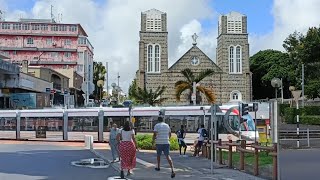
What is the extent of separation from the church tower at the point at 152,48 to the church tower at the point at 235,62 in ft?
33.4

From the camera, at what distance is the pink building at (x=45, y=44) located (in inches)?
4129

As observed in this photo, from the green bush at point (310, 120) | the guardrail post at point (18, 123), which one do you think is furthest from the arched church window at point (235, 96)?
the guardrail post at point (18, 123)

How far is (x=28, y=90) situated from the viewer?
220 ft

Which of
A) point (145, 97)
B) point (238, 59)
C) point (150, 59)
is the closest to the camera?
point (145, 97)

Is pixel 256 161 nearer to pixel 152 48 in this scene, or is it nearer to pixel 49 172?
pixel 49 172

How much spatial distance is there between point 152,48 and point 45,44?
2840cm

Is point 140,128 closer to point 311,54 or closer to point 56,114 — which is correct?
point 56,114

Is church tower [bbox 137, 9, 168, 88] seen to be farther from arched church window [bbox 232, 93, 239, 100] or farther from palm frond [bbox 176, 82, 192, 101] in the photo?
palm frond [bbox 176, 82, 192, 101]

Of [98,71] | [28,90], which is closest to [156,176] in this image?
[28,90]

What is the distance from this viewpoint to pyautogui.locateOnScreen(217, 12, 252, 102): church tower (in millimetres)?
89125

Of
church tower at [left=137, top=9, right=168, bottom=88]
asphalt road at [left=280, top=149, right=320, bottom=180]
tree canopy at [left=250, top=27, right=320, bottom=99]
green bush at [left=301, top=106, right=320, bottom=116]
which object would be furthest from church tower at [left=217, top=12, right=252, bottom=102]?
asphalt road at [left=280, top=149, right=320, bottom=180]

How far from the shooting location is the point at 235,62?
89625 millimetres

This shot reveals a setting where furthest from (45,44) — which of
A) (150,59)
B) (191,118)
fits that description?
(191,118)

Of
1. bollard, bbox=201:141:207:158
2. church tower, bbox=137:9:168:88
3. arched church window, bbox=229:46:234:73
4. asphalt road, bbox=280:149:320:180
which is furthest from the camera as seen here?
arched church window, bbox=229:46:234:73
